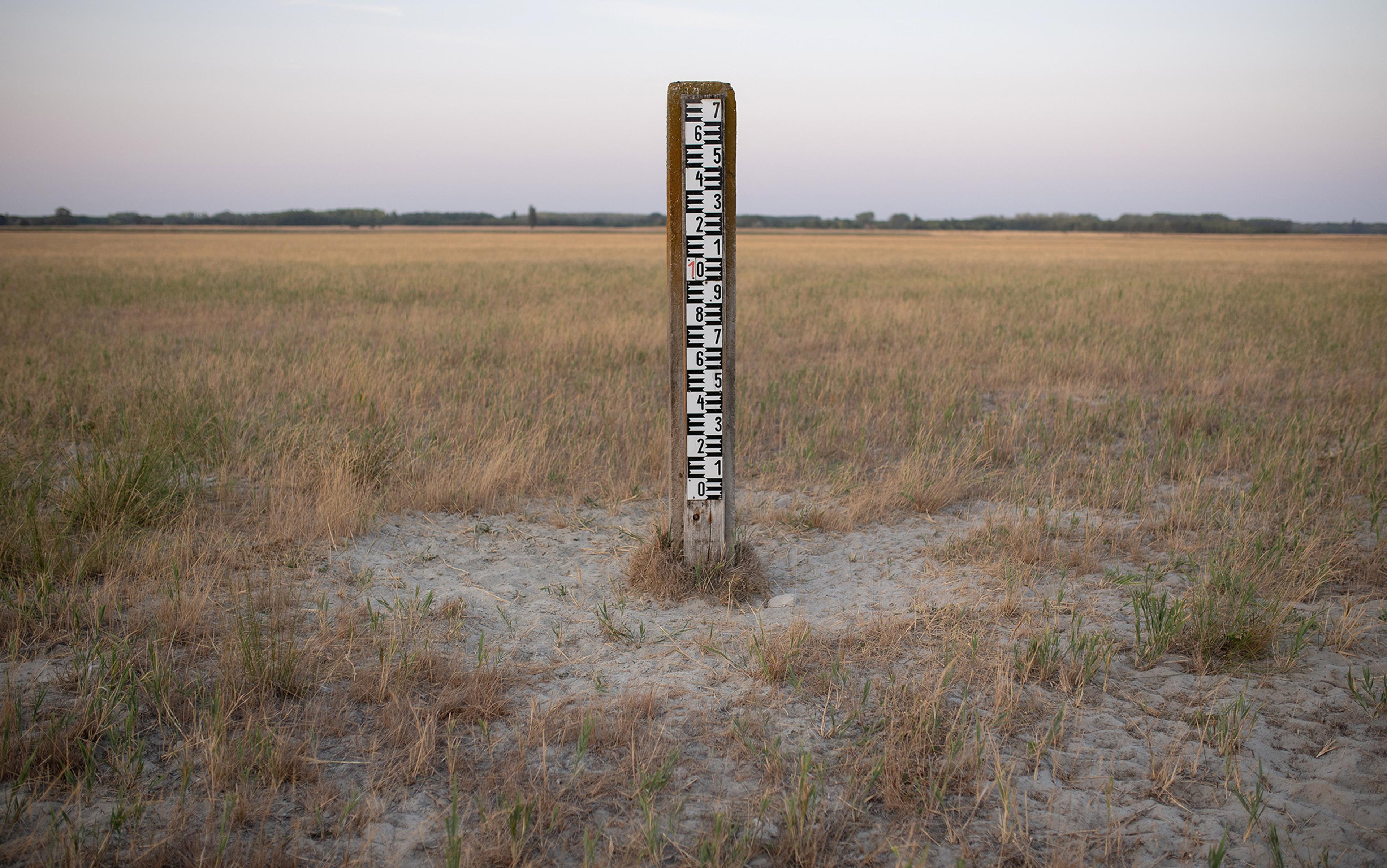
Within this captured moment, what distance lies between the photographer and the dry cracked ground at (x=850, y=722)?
2332 mm

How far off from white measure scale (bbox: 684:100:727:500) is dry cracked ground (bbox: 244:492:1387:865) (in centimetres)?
81

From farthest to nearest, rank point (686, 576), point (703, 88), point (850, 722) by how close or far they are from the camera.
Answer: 1. point (686, 576)
2. point (703, 88)
3. point (850, 722)

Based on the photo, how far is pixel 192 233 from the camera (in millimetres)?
68062

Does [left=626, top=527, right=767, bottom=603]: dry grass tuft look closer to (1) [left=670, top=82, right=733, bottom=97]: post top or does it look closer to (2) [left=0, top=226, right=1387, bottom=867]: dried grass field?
(2) [left=0, top=226, right=1387, bottom=867]: dried grass field

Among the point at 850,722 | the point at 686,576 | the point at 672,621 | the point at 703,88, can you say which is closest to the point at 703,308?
the point at 703,88

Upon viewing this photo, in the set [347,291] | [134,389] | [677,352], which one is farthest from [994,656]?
[347,291]

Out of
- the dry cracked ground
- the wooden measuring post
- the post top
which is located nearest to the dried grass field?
the dry cracked ground

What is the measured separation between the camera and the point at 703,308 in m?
3.85

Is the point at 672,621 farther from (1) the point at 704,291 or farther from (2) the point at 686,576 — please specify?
(1) the point at 704,291

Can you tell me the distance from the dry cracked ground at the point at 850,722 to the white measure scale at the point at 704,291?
2.65 feet

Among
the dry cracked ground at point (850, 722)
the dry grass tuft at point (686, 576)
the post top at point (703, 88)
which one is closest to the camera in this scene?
the dry cracked ground at point (850, 722)

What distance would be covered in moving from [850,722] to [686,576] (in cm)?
141

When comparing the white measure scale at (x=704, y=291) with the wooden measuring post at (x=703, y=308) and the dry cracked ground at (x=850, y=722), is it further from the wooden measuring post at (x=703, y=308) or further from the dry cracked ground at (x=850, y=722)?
the dry cracked ground at (x=850, y=722)

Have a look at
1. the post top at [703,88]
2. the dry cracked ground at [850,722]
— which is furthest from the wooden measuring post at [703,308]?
the dry cracked ground at [850,722]
